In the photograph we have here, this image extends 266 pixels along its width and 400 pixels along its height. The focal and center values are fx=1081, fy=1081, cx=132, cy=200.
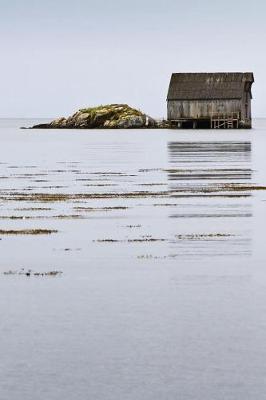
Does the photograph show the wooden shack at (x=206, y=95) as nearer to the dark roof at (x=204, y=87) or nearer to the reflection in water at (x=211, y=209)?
the dark roof at (x=204, y=87)

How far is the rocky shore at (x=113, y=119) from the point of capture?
161 metres

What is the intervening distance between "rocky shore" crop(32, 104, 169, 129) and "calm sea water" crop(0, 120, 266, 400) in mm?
131624

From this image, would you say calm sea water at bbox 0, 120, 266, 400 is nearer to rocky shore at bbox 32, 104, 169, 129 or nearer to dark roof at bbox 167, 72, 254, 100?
dark roof at bbox 167, 72, 254, 100

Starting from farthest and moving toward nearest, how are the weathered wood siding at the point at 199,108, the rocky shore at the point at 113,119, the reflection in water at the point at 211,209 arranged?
the rocky shore at the point at 113,119 → the weathered wood siding at the point at 199,108 → the reflection in water at the point at 211,209

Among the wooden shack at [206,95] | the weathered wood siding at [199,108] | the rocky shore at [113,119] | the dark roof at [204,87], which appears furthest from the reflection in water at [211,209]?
the rocky shore at [113,119]

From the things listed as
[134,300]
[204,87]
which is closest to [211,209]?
[134,300]

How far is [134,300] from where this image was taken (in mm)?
14047

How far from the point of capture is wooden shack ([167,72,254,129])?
13000 centimetres

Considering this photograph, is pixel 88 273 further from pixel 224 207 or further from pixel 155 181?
pixel 155 181

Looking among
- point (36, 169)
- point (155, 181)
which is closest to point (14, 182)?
→ point (155, 181)

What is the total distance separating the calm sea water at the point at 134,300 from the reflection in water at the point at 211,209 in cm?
5

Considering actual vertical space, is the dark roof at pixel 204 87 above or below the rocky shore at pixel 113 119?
above

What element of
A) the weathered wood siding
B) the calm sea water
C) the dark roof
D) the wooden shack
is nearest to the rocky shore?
the wooden shack

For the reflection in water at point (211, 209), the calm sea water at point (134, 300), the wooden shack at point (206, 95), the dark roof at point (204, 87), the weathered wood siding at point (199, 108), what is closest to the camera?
the calm sea water at point (134, 300)
